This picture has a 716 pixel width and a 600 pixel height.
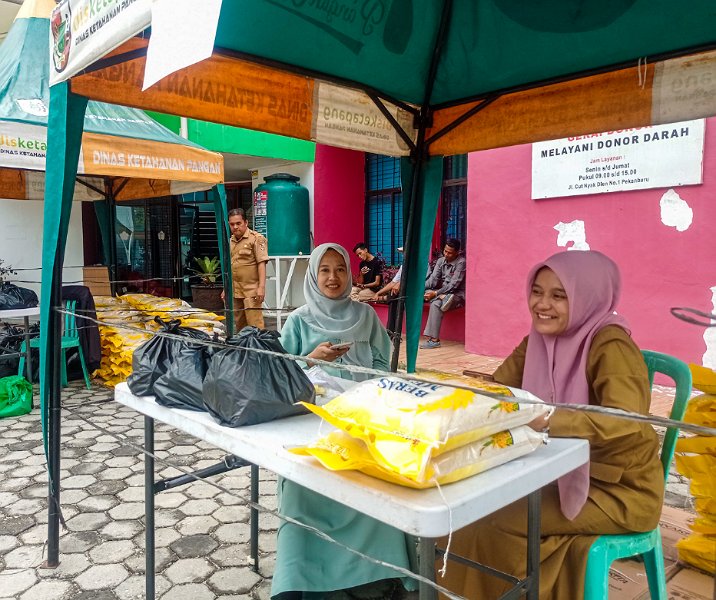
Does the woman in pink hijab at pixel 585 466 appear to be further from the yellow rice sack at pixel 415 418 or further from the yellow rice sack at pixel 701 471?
the yellow rice sack at pixel 701 471

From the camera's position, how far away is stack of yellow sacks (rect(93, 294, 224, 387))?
5199mm

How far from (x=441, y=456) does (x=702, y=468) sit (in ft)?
5.14

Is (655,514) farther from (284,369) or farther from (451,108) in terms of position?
(451,108)

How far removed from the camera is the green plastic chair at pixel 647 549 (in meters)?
1.51

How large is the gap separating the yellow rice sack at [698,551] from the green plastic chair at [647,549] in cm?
47

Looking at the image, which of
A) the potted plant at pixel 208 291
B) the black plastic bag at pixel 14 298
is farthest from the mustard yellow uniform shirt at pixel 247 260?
the potted plant at pixel 208 291

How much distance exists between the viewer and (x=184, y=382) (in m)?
1.67

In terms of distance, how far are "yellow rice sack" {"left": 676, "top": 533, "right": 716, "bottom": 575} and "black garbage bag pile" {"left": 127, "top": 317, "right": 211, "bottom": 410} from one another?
6.17 feet

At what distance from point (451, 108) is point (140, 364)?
214 centimetres

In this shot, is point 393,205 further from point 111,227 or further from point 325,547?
point 325,547

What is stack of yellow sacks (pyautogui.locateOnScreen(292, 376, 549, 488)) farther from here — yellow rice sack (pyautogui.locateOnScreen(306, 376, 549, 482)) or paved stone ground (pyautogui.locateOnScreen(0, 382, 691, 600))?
paved stone ground (pyautogui.locateOnScreen(0, 382, 691, 600))

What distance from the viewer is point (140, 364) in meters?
1.83

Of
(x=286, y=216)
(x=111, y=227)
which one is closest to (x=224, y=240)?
(x=111, y=227)

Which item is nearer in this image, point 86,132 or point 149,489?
point 149,489
